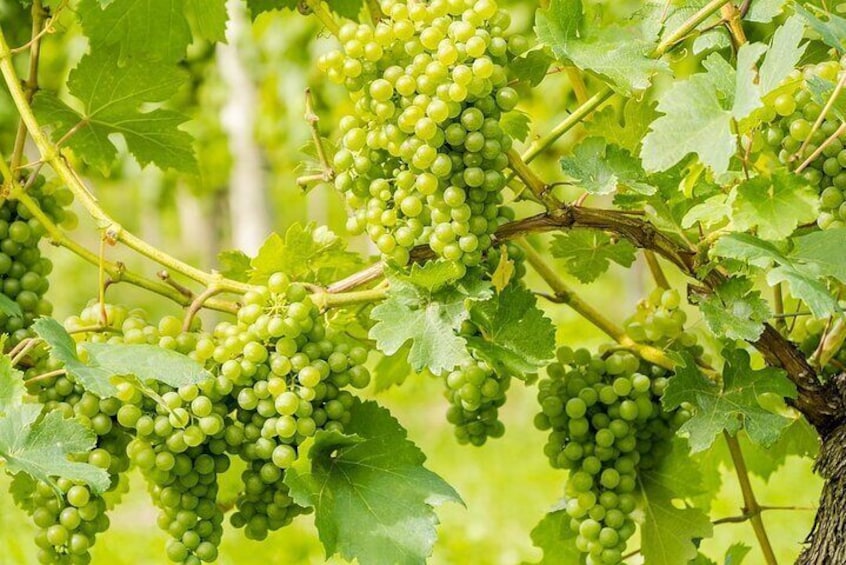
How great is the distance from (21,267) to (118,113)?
0.28 metres

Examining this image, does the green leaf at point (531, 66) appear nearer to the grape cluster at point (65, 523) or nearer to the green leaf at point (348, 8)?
the green leaf at point (348, 8)

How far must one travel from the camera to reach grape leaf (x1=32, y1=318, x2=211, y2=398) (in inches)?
44.3

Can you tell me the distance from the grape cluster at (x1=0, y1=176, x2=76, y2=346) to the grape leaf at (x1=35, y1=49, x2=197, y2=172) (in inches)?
6.1

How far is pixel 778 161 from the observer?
137 cm

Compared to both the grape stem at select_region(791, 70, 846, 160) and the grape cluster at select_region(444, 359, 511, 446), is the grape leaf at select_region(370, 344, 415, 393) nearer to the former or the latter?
the grape cluster at select_region(444, 359, 511, 446)

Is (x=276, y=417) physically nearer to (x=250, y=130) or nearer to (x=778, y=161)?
(x=778, y=161)

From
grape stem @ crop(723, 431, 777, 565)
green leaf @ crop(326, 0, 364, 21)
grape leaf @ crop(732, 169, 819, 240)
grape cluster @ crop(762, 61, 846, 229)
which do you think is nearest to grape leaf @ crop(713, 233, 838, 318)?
grape leaf @ crop(732, 169, 819, 240)

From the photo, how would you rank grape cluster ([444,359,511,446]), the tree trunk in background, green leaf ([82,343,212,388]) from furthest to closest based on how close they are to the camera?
the tree trunk in background < grape cluster ([444,359,511,446]) < green leaf ([82,343,212,388])

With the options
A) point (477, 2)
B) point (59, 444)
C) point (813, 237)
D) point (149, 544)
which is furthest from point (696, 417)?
point (149, 544)

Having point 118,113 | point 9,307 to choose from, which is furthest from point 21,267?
point 118,113

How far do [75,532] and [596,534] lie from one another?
2.28 feet

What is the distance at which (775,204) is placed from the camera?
3.68ft

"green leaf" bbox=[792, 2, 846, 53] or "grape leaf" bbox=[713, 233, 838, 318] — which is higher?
"green leaf" bbox=[792, 2, 846, 53]

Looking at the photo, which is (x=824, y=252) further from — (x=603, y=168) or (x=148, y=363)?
(x=148, y=363)
